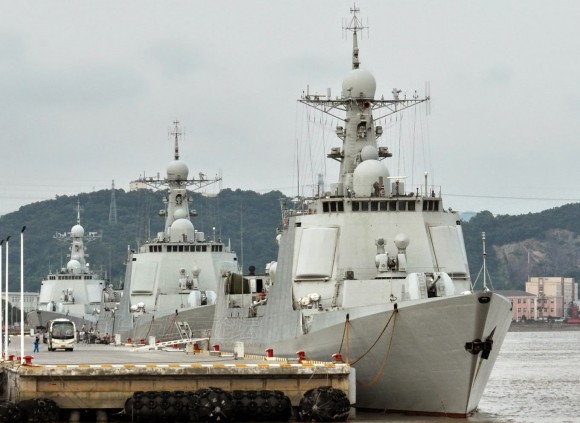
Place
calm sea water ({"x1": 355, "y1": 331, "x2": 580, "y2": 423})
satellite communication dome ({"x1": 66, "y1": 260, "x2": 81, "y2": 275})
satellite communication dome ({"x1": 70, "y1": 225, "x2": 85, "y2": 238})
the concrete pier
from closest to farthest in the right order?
the concrete pier < calm sea water ({"x1": 355, "y1": 331, "x2": 580, "y2": 423}) < satellite communication dome ({"x1": 66, "y1": 260, "x2": 81, "y2": 275}) < satellite communication dome ({"x1": 70, "y1": 225, "x2": 85, "y2": 238})

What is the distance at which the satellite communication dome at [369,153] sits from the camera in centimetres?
4406

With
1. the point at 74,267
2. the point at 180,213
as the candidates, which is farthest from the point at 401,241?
the point at 74,267

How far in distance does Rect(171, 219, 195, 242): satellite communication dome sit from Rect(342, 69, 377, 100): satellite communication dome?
28415 mm

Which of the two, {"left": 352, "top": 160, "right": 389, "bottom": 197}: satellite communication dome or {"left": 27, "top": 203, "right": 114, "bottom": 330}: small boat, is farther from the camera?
{"left": 27, "top": 203, "right": 114, "bottom": 330}: small boat

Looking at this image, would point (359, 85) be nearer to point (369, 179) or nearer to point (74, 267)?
point (369, 179)

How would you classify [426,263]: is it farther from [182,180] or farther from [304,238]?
[182,180]

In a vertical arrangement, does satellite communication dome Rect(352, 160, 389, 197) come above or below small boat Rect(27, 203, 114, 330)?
above

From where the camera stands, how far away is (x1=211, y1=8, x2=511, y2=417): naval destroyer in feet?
115

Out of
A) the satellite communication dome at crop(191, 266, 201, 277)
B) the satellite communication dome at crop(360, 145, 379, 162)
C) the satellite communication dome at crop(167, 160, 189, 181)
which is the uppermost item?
the satellite communication dome at crop(167, 160, 189, 181)

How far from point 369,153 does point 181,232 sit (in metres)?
30.1

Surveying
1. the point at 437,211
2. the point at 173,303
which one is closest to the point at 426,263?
the point at 437,211

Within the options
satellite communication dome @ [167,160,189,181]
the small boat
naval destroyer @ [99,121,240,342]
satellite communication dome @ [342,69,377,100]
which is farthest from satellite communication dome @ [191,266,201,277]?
the small boat

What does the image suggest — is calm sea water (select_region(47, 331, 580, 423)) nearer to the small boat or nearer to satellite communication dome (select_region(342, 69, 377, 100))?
satellite communication dome (select_region(342, 69, 377, 100))

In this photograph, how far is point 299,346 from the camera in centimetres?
4034
